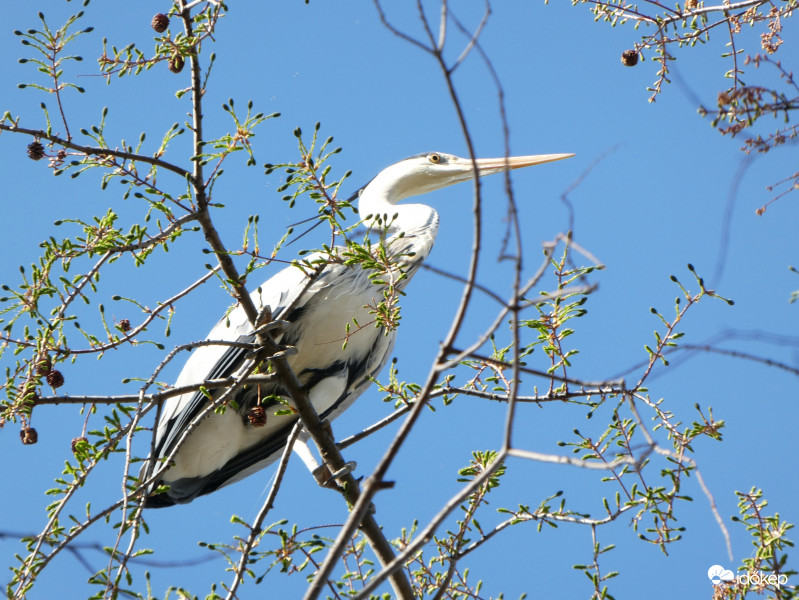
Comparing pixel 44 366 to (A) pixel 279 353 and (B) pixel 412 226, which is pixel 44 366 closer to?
(A) pixel 279 353

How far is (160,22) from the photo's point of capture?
237 centimetres

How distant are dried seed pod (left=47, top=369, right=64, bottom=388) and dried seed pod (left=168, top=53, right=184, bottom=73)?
84 centimetres

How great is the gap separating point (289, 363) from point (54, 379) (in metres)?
1.09

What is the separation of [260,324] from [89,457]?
0.71 metres

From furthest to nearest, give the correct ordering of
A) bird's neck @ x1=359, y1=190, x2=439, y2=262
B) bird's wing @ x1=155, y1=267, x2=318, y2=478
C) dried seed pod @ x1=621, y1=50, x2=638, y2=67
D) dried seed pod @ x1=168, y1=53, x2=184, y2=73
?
1. bird's neck @ x1=359, y1=190, x2=439, y2=262
2. bird's wing @ x1=155, y1=267, x2=318, y2=478
3. dried seed pod @ x1=621, y1=50, x2=638, y2=67
4. dried seed pod @ x1=168, y1=53, x2=184, y2=73

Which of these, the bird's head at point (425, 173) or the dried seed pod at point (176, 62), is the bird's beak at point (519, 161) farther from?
the dried seed pod at point (176, 62)

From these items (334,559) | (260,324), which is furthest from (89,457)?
(334,559)

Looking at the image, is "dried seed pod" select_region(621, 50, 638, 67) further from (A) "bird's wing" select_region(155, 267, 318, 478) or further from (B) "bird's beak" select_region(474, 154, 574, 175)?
(B) "bird's beak" select_region(474, 154, 574, 175)

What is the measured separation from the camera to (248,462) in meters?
3.49

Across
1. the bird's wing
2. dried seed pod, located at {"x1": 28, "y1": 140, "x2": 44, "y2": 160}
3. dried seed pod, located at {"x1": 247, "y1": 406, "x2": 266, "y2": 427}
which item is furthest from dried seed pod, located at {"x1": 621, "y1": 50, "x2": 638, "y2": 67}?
dried seed pod, located at {"x1": 28, "y1": 140, "x2": 44, "y2": 160}

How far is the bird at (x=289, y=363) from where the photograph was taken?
10.0 feet

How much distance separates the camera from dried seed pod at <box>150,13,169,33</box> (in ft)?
7.75

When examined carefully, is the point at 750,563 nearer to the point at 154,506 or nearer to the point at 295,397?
the point at 295,397

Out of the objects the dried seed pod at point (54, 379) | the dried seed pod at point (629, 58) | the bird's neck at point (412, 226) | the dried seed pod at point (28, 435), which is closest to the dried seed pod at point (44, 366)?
the dried seed pod at point (54, 379)
